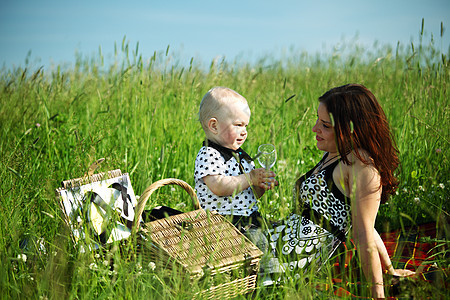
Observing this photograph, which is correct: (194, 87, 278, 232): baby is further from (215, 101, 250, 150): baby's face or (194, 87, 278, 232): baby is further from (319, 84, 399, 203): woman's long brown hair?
(319, 84, 399, 203): woman's long brown hair

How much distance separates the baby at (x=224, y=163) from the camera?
8.63ft

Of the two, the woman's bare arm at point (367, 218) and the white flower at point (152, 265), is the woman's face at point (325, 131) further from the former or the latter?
the white flower at point (152, 265)

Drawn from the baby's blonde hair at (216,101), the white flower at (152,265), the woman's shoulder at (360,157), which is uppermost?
the baby's blonde hair at (216,101)

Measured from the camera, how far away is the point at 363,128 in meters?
2.30

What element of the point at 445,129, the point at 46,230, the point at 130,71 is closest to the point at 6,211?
the point at 46,230

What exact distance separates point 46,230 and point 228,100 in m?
1.45

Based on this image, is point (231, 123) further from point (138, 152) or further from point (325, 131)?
point (138, 152)

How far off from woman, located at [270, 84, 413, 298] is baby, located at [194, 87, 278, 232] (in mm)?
301

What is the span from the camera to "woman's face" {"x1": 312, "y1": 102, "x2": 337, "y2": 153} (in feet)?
7.94

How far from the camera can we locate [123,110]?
4289 millimetres

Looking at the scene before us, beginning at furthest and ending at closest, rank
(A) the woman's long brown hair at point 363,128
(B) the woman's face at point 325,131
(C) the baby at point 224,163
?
1. (C) the baby at point 224,163
2. (B) the woman's face at point 325,131
3. (A) the woman's long brown hair at point 363,128

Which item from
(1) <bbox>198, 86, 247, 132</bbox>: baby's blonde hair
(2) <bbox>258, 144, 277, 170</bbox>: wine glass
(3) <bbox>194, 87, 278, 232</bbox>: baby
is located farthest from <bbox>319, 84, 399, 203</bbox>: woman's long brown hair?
(1) <bbox>198, 86, 247, 132</bbox>: baby's blonde hair

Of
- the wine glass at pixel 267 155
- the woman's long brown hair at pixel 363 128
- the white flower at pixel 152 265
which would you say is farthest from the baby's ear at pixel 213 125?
the white flower at pixel 152 265

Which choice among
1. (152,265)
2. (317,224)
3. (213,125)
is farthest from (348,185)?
(152,265)
